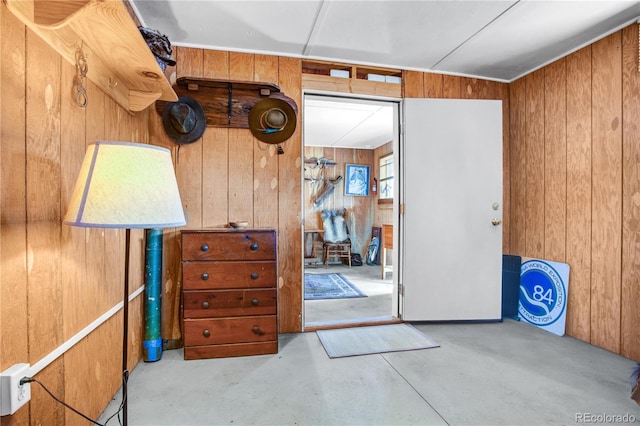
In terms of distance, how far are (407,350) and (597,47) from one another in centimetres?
262

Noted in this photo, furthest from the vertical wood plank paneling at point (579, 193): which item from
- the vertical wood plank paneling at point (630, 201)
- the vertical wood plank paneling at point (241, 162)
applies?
the vertical wood plank paneling at point (241, 162)

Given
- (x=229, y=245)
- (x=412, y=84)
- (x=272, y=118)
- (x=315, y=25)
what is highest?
(x=315, y=25)

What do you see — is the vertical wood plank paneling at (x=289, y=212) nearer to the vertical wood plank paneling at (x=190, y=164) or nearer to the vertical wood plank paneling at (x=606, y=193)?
the vertical wood plank paneling at (x=190, y=164)

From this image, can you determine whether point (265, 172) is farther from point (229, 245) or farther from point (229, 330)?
point (229, 330)

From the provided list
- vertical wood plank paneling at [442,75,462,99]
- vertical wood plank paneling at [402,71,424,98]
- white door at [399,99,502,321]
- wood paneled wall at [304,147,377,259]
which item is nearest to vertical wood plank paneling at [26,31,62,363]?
white door at [399,99,502,321]

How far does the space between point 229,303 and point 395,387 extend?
45.5 inches

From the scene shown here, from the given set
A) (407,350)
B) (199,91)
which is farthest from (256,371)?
(199,91)

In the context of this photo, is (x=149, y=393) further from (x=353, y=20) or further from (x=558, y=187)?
(x=558, y=187)

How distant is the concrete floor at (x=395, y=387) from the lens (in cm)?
149

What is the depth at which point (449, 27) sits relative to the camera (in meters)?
2.12

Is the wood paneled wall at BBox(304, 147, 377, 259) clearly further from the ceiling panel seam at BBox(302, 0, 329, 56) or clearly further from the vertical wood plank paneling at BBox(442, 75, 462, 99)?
the ceiling panel seam at BBox(302, 0, 329, 56)

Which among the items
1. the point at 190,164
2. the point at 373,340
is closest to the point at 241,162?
the point at 190,164

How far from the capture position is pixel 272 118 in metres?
2.40

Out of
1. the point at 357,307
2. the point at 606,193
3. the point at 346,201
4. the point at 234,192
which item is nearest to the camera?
the point at 606,193
